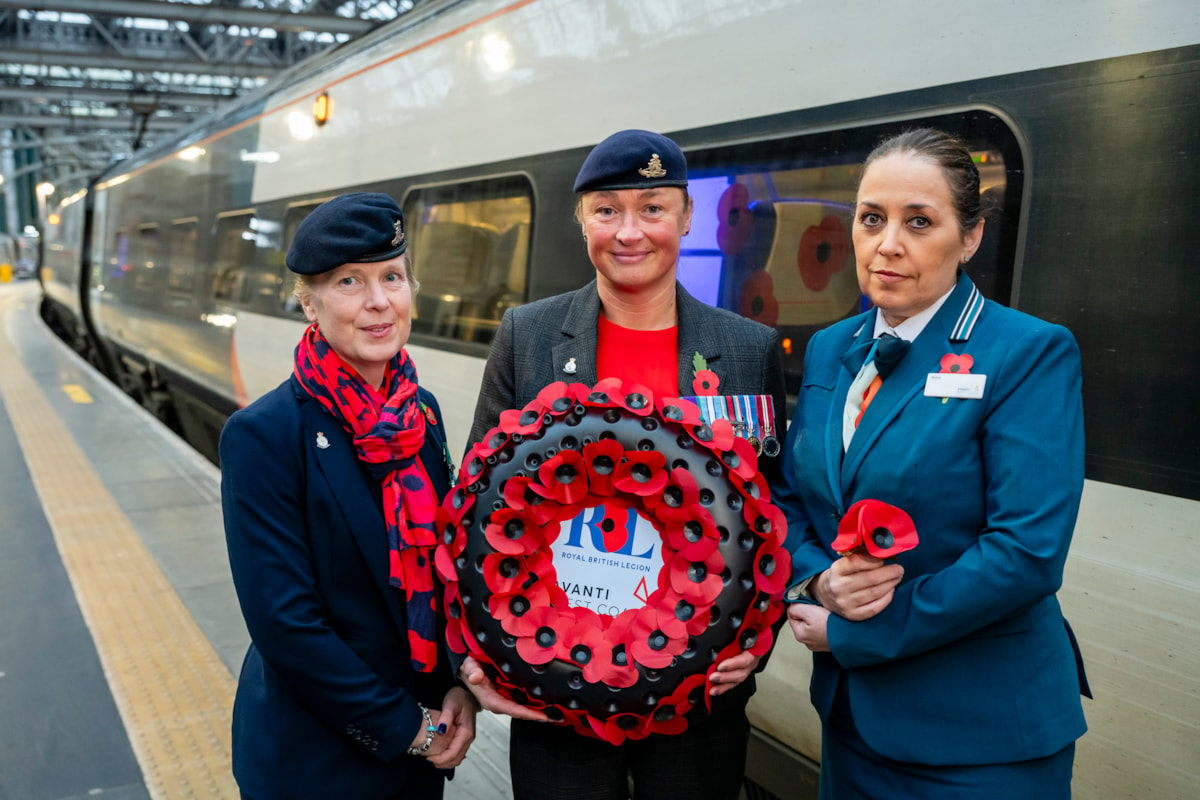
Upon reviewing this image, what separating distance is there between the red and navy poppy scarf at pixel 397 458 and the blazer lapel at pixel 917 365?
0.75 metres

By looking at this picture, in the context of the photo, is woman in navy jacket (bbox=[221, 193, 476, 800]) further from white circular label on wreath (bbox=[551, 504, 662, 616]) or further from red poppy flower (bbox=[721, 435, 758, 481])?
red poppy flower (bbox=[721, 435, 758, 481])

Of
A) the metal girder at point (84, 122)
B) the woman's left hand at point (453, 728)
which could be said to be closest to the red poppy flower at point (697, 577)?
the woman's left hand at point (453, 728)

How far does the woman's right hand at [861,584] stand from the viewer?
1.35 m

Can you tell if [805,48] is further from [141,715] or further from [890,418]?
[141,715]

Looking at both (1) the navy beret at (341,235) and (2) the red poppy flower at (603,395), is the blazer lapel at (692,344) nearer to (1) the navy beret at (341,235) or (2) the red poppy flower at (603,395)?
(2) the red poppy flower at (603,395)

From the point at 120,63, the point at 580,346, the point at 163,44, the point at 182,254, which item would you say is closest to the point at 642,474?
the point at 580,346

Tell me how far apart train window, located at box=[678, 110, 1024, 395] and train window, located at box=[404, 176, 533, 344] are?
42.1 inches

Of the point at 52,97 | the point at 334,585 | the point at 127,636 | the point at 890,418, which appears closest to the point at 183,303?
the point at 127,636

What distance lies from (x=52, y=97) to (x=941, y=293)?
83.0ft

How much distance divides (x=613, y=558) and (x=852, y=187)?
135 centimetres

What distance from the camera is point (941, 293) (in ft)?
4.74

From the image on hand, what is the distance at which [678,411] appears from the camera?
147 centimetres

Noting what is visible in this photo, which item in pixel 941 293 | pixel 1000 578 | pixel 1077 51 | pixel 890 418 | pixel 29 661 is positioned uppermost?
pixel 1077 51

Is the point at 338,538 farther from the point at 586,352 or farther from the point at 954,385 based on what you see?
the point at 954,385
